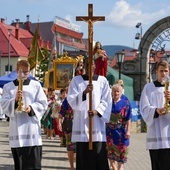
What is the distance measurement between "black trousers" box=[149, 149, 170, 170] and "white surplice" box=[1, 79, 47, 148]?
177 centimetres

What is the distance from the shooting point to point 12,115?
8047 millimetres

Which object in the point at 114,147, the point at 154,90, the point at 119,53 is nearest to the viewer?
the point at 154,90

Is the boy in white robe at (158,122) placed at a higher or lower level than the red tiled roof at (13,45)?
lower

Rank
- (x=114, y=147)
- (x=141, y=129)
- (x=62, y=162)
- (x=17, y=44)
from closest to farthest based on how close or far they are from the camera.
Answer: (x=114, y=147), (x=62, y=162), (x=141, y=129), (x=17, y=44)

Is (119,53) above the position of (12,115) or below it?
above

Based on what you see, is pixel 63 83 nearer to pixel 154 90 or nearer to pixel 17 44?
pixel 154 90

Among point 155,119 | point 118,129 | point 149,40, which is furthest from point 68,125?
point 149,40

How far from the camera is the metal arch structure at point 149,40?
126 ft

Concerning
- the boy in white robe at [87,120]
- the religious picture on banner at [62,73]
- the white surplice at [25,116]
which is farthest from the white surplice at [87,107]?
the religious picture on banner at [62,73]

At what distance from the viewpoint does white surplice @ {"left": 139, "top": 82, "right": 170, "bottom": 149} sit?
7691 millimetres

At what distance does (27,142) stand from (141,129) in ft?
63.4

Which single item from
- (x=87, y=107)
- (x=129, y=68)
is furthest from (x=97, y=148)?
(x=129, y=68)

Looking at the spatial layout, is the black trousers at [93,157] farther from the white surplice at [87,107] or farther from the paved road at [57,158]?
the paved road at [57,158]

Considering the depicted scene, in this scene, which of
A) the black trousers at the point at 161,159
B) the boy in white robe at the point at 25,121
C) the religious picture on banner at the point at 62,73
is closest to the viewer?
the black trousers at the point at 161,159
